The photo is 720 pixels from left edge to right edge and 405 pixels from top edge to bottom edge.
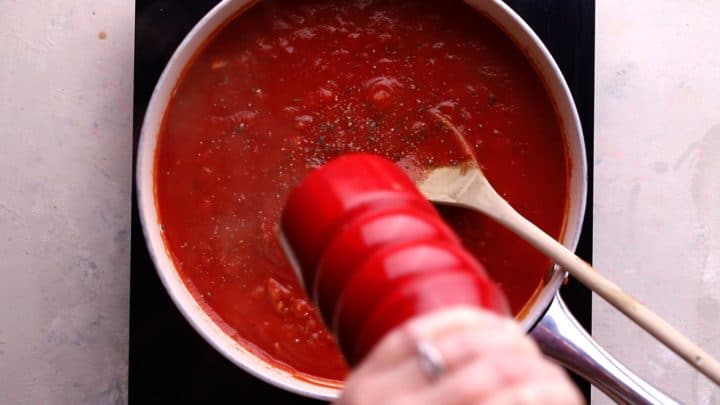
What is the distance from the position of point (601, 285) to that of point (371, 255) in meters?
0.51

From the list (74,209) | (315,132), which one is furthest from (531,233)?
(74,209)

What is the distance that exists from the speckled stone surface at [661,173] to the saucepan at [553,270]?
0.64ft

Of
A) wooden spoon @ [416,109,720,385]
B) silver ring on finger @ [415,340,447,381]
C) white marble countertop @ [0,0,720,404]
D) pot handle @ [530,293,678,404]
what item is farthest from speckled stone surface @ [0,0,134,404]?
silver ring on finger @ [415,340,447,381]

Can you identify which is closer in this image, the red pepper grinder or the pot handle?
the red pepper grinder

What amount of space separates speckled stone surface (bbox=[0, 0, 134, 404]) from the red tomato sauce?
203mm

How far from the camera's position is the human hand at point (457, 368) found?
21.6 inches

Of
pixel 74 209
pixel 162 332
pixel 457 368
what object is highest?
pixel 457 368

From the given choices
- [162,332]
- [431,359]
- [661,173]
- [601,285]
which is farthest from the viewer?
[661,173]

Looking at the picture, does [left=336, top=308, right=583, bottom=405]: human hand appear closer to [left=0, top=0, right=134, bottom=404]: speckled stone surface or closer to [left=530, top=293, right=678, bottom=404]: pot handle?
[left=530, top=293, right=678, bottom=404]: pot handle

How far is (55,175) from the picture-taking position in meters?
1.24

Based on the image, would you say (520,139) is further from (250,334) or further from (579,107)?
(250,334)

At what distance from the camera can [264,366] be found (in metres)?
1.12

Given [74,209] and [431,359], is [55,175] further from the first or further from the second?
[431,359]

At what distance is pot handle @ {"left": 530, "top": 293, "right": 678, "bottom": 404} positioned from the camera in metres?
1.07
